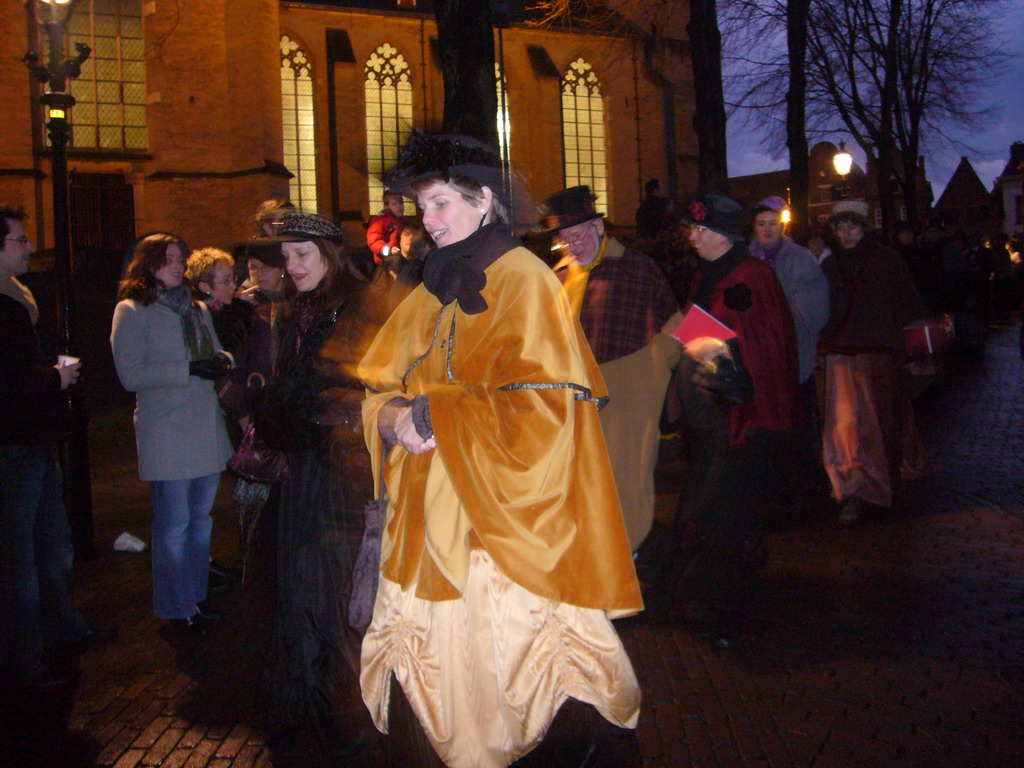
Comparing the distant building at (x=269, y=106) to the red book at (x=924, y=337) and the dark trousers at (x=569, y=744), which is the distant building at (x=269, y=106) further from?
the dark trousers at (x=569, y=744)

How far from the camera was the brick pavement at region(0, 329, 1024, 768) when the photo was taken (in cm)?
362

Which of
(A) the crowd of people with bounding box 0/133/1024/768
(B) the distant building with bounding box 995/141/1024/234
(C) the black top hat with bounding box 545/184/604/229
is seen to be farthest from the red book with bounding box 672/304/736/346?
(B) the distant building with bounding box 995/141/1024/234

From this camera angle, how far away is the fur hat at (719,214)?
4.79 meters

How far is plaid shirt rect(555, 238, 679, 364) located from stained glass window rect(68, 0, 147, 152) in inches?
901

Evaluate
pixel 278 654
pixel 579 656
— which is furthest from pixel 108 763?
pixel 579 656

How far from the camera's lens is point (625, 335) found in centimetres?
520

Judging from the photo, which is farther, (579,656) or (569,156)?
(569,156)

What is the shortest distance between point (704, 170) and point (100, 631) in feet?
34.8

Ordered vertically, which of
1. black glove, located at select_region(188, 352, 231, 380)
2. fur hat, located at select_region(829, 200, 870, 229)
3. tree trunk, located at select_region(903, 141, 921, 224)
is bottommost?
black glove, located at select_region(188, 352, 231, 380)

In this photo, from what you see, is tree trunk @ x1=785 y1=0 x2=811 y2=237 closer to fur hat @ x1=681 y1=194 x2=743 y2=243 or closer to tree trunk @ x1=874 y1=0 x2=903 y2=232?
tree trunk @ x1=874 y1=0 x2=903 y2=232

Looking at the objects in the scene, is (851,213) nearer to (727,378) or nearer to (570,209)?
(570,209)

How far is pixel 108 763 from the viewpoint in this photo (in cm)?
361

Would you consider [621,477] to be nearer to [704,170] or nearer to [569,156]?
[704,170]

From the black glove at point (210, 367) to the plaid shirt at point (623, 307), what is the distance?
1915 millimetres
